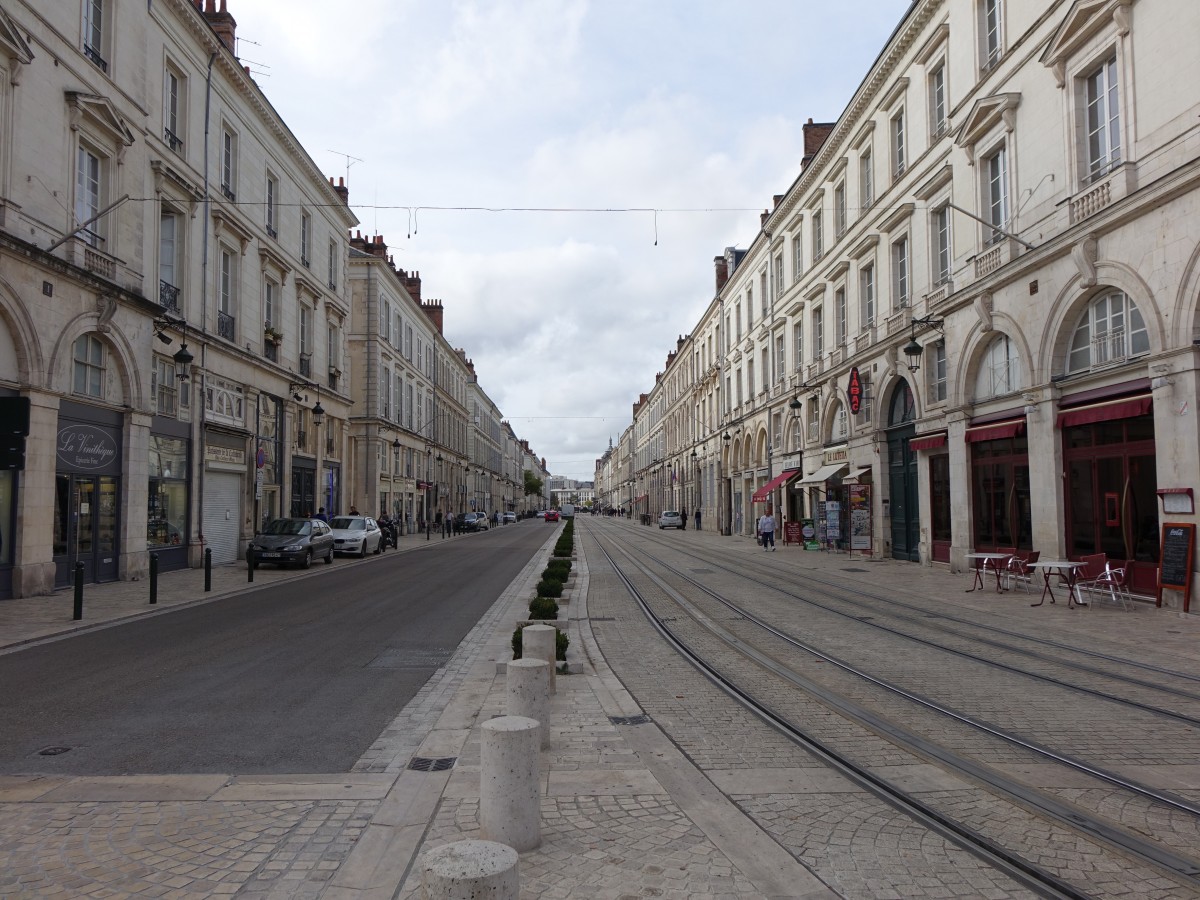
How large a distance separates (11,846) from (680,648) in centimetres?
674

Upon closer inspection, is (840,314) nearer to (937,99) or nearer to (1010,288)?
(937,99)

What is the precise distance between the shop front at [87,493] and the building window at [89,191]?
11.9ft

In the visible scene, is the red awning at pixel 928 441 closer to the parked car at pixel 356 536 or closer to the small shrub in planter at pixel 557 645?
the small shrub in planter at pixel 557 645

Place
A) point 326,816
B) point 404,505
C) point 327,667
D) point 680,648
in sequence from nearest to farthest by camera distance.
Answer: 1. point 326,816
2. point 327,667
3. point 680,648
4. point 404,505

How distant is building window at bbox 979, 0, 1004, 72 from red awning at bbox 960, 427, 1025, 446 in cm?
796

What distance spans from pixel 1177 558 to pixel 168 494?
21.2m

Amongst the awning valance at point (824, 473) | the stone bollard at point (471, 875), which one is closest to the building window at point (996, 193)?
the awning valance at point (824, 473)

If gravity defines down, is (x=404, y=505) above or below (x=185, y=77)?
below

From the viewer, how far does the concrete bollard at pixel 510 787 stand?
3.71m

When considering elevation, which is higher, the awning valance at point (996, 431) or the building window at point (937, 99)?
the building window at point (937, 99)

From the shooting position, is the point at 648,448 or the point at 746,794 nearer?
the point at 746,794

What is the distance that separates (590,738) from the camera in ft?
18.7

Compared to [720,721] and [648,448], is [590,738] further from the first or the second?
[648,448]

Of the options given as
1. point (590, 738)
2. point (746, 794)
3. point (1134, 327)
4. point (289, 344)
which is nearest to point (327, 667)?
point (590, 738)
